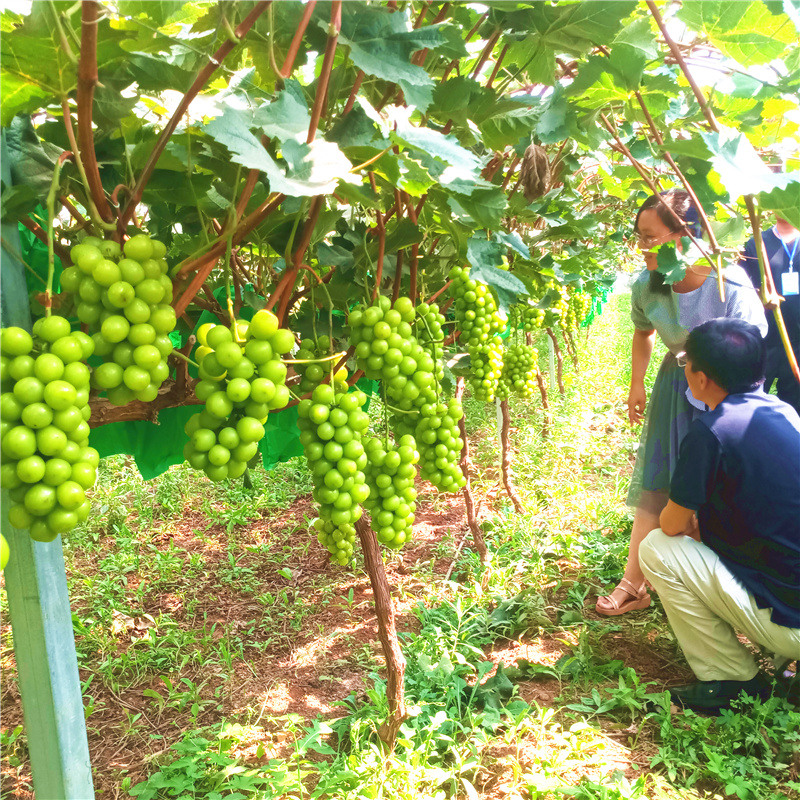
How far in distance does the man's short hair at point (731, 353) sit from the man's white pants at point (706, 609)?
0.72 metres

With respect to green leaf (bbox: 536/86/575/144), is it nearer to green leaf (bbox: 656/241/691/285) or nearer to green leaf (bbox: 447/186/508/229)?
green leaf (bbox: 447/186/508/229)

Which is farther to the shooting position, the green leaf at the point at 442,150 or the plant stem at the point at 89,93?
the green leaf at the point at 442,150

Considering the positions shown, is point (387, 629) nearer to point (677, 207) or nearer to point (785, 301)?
point (677, 207)

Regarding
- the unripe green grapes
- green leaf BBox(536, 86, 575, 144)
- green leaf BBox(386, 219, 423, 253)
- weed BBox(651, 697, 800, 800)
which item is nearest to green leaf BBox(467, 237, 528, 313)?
green leaf BBox(386, 219, 423, 253)

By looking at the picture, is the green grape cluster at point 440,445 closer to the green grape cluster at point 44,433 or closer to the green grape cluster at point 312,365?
the green grape cluster at point 312,365

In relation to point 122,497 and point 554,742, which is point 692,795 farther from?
point 122,497

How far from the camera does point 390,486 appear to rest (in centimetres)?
139

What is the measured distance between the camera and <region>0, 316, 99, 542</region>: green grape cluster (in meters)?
0.75

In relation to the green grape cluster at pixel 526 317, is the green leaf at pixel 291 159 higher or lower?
higher

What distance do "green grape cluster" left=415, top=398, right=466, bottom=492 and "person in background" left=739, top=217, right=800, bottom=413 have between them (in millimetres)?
2182

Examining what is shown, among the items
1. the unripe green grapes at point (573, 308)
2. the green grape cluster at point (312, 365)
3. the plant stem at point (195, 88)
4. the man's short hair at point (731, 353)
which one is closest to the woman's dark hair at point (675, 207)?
the man's short hair at point (731, 353)

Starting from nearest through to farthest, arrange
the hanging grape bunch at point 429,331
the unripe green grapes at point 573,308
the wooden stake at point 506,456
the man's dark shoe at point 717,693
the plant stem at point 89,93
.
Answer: the plant stem at point 89,93
the hanging grape bunch at point 429,331
the man's dark shoe at point 717,693
the wooden stake at point 506,456
the unripe green grapes at point 573,308

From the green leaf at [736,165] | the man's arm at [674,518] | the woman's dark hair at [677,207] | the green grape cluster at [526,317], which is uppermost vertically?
the woman's dark hair at [677,207]

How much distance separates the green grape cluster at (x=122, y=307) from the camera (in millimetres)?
848
